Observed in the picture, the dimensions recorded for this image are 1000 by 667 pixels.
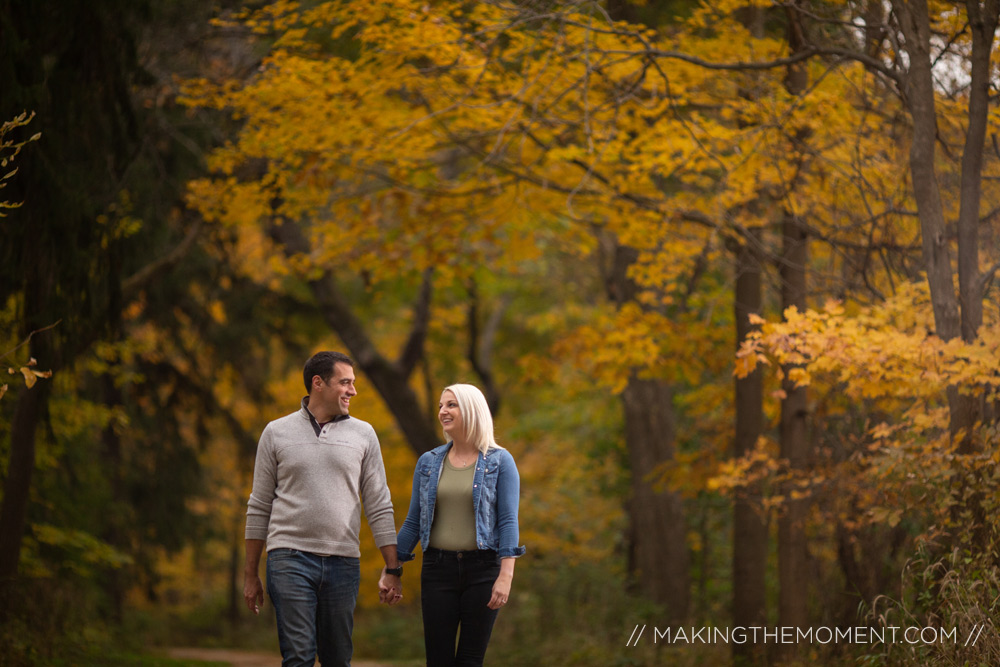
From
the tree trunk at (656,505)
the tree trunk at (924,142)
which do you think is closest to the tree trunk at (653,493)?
the tree trunk at (656,505)

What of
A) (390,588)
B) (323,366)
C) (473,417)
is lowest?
(390,588)

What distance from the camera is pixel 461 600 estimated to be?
4.41 meters

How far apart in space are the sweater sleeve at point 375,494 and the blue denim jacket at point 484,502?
12cm

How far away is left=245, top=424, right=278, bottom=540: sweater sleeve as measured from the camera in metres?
4.38

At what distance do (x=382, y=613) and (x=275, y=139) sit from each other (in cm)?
1470

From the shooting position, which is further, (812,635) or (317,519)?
(812,635)

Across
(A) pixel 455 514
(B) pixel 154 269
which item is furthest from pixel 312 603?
(B) pixel 154 269

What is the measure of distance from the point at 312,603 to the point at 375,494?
58 cm

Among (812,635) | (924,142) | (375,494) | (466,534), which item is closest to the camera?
(466,534)

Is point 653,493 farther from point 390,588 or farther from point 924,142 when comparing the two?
point 390,588

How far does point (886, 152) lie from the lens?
→ 9.11m

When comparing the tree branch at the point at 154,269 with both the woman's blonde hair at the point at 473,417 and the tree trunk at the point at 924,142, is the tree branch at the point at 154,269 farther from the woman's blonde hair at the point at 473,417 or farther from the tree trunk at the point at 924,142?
the tree trunk at the point at 924,142

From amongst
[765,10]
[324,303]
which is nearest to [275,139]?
[324,303]

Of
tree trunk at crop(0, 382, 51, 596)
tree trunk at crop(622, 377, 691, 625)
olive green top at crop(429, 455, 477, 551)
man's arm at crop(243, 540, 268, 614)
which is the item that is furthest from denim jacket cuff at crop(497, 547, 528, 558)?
tree trunk at crop(622, 377, 691, 625)
